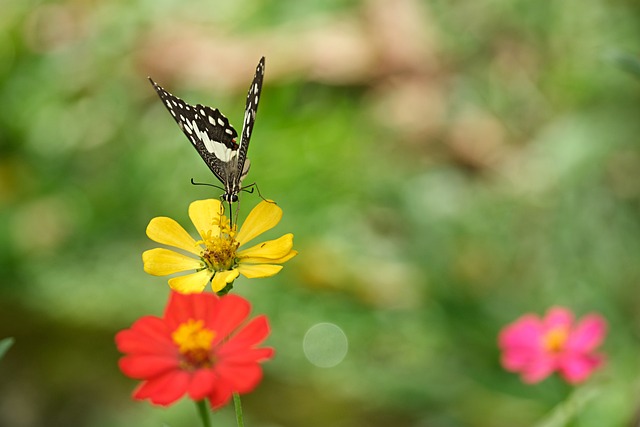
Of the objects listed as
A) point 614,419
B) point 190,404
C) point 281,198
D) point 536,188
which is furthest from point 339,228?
point 614,419

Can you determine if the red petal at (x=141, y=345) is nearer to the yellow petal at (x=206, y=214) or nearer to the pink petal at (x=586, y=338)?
the yellow petal at (x=206, y=214)

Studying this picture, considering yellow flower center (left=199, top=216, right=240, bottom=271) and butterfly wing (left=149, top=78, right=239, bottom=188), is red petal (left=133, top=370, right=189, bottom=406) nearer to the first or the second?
yellow flower center (left=199, top=216, right=240, bottom=271)

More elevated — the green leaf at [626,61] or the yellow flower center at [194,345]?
the green leaf at [626,61]

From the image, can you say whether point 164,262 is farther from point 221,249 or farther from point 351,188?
point 351,188

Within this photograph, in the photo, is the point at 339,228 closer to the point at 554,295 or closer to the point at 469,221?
the point at 469,221

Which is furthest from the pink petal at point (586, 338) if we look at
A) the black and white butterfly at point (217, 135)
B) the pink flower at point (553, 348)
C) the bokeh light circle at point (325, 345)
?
the bokeh light circle at point (325, 345)

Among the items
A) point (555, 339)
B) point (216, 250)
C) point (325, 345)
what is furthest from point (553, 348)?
point (325, 345)
